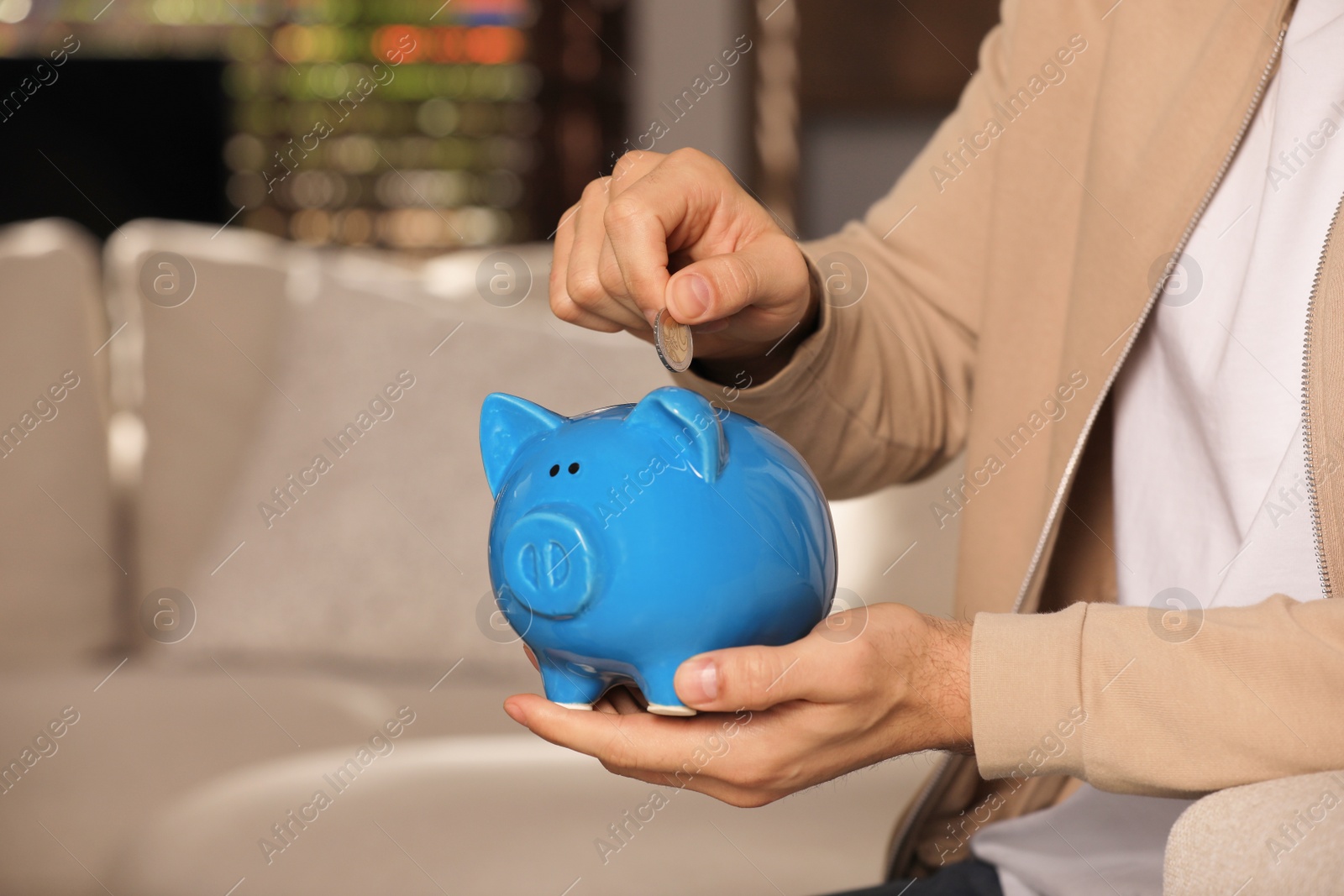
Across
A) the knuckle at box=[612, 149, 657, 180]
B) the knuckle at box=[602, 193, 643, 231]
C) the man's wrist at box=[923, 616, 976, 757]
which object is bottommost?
the man's wrist at box=[923, 616, 976, 757]

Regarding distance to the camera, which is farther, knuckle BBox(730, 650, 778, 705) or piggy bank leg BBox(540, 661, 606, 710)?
piggy bank leg BBox(540, 661, 606, 710)

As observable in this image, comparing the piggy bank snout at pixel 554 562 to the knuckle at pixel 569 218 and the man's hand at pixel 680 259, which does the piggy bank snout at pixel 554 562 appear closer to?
the man's hand at pixel 680 259

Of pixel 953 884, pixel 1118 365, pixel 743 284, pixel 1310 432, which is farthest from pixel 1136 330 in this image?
pixel 953 884

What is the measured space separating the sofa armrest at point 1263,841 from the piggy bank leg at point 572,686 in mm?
359

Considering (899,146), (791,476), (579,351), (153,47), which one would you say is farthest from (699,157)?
(153,47)

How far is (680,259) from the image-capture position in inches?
34.7

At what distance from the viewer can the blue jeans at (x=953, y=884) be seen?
37.3 inches

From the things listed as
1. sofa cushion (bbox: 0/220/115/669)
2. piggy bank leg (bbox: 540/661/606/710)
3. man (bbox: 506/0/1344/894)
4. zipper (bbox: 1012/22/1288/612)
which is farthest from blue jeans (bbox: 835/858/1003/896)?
sofa cushion (bbox: 0/220/115/669)

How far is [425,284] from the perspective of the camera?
6.34 feet

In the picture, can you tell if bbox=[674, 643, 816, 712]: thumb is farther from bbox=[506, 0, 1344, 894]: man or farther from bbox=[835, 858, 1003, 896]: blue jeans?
bbox=[835, 858, 1003, 896]: blue jeans

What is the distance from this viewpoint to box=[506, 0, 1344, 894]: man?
2.29 ft

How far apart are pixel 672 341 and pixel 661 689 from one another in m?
0.22

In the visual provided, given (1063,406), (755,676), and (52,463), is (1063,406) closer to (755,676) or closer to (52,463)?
(755,676)

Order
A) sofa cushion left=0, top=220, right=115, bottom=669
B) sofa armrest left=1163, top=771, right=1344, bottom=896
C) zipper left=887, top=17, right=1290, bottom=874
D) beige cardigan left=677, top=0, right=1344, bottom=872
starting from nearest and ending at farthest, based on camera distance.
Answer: sofa armrest left=1163, top=771, right=1344, bottom=896, beige cardigan left=677, top=0, right=1344, bottom=872, zipper left=887, top=17, right=1290, bottom=874, sofa cushion left=0, top=220, right=115, bottom=669
